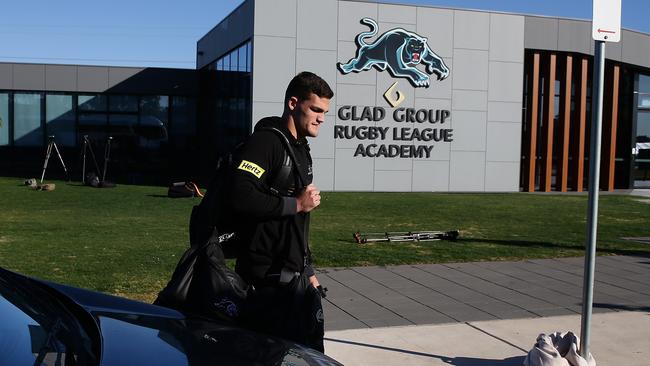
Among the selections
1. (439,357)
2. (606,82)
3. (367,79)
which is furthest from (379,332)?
(606,82)

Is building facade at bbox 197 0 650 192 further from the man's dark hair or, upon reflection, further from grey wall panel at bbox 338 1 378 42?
the man's dark hair

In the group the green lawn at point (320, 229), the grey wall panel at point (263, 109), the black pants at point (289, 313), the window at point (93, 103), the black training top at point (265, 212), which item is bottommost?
the green lawn at point (320, 229)

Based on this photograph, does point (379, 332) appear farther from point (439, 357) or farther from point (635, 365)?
point (635, 365)

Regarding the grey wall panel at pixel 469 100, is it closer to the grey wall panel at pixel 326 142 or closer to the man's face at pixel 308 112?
the grey wall panel at pixel 326 142

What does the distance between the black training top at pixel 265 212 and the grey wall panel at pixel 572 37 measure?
78.9 feet

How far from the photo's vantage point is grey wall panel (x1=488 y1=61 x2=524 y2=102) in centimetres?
2428

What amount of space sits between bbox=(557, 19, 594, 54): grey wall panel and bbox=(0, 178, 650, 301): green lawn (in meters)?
6.92

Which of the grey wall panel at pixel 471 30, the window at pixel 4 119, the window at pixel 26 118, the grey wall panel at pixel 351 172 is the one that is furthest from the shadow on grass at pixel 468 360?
the window at pixel 4 119

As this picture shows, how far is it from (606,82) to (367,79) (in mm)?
10651

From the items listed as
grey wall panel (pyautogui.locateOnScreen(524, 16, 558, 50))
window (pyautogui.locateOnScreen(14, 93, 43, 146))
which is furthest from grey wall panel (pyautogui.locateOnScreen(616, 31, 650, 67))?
window (pyautogui.locateOnScreen(14, 93, 43, 146))

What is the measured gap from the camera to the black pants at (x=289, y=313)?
3146 millimetres

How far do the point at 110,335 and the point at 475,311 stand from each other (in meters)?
4.51

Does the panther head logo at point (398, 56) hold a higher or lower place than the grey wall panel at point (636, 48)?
lower

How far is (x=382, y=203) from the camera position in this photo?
60.5ft
